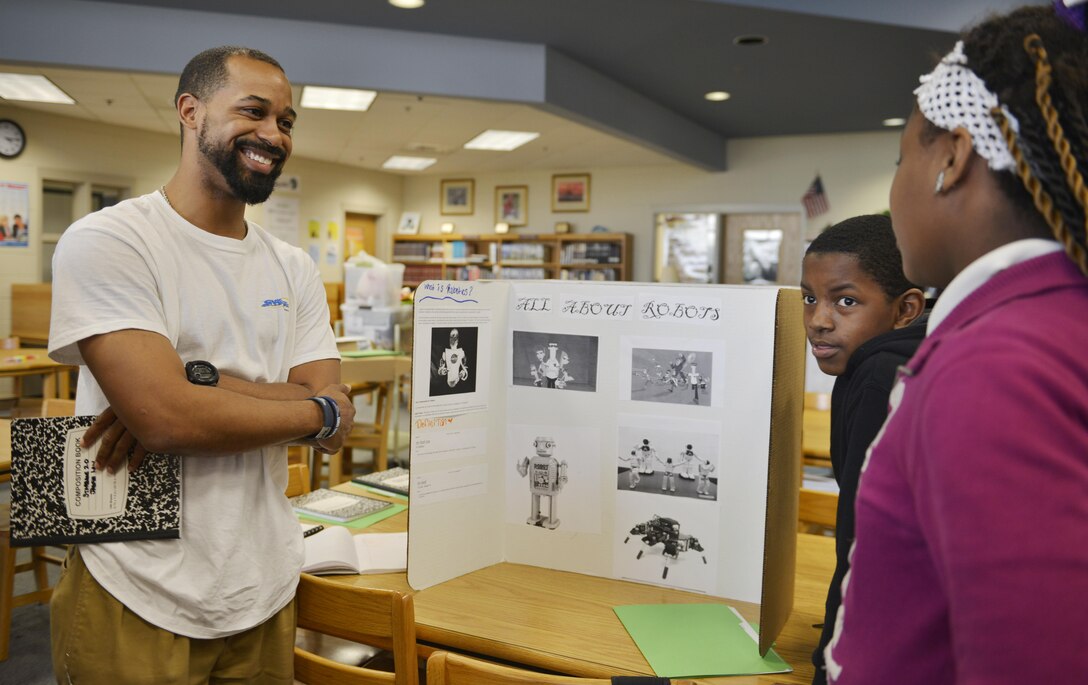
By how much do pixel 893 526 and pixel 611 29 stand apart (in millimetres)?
6247

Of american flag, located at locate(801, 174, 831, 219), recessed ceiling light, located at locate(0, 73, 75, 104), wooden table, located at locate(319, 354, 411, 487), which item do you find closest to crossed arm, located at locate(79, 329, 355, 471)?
wooden table, located at locate(319, 354, 411, 487)

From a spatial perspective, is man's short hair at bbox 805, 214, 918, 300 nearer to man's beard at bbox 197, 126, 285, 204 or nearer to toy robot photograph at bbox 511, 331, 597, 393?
toy robot photograph at bbox 511, 331, 597, 393

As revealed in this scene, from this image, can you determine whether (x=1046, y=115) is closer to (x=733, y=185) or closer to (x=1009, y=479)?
(x=1009, y=479)

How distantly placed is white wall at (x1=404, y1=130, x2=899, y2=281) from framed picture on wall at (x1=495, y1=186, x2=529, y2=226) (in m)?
0.08

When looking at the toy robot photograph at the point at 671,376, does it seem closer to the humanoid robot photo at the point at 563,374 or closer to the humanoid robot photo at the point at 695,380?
the humanoid robot photo at the point at 695,380

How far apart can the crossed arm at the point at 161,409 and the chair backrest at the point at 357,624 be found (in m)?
0.30

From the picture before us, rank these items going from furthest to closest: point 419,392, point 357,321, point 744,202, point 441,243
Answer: point 441,243, point 744,202, point 357,321, point 419,392

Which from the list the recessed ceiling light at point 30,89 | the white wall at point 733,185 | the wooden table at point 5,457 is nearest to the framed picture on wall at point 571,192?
the white wall at point 733,185

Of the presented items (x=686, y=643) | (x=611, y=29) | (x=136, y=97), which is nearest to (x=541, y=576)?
(x=686, y=643)

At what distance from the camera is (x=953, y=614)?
1.75ft

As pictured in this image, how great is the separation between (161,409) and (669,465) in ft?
3.23

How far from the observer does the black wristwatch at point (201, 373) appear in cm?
127

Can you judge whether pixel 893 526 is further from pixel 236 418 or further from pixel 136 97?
pixel 136 97

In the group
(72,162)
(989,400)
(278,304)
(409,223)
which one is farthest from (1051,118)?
(409,223)
